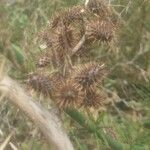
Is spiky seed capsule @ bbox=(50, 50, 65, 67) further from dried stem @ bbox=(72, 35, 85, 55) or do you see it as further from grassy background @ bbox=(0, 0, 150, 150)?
grassy background @ bbox=(0, 0, 150, 150)

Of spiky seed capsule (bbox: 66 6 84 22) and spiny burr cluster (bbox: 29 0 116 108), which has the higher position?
spiky seed capsule (bbox: 66 6 84 22)

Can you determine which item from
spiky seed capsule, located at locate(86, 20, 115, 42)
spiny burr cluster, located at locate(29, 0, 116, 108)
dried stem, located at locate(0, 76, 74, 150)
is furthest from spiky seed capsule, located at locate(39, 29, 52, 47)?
dried stem, located at locate(0, 76, 74, 150)

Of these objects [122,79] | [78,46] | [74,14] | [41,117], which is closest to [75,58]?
[78,46]

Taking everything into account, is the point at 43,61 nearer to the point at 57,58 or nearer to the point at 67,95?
the point at 57,58

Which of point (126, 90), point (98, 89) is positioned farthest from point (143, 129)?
point (98, 89)

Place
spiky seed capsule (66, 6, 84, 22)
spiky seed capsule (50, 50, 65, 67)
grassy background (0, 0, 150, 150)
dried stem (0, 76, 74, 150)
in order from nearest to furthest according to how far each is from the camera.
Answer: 1. dried stem (0, 76, 74, 150)
2. spiky seed capsule (50, 50, 65, 67)
3. spiky seed capsule (66, 6, 84, 22)
4. grassy background (0, 0, 150, 150)

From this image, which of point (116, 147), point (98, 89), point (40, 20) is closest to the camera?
point (98, 89)

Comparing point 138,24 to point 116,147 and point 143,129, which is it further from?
point 116,147
